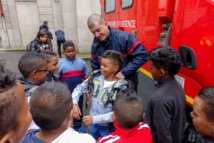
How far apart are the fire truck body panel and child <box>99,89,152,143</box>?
70 cm

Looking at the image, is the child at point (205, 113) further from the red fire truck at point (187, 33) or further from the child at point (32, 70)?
the child at point (32, 70)

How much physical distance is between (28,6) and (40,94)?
11.7 metres

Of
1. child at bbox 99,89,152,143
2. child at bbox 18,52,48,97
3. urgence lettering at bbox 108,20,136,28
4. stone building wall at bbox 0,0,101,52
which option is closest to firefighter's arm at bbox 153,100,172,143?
child at bbox 99,89,152,143

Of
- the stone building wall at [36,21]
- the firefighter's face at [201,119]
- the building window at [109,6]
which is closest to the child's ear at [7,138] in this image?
the firefighter's face at [201,119]

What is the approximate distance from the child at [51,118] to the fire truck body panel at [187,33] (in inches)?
46.1

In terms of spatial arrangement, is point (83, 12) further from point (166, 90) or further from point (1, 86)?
point (1, 86)

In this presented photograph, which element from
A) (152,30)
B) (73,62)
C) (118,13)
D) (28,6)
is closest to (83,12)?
(28,6)

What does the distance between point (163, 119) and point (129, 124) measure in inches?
13.1

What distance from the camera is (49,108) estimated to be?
3.51 feet

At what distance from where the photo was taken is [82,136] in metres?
1.08

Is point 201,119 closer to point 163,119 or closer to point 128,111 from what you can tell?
point 163,119

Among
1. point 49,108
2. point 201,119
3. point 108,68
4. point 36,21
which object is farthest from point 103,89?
point 36,21

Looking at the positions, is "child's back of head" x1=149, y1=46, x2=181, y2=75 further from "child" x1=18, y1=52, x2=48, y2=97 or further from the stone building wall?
the stone building wall

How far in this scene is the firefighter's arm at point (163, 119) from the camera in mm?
1454
